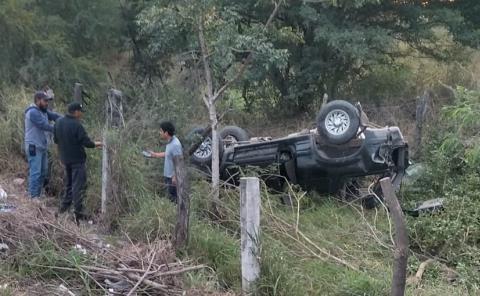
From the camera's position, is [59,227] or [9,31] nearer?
[59,227]

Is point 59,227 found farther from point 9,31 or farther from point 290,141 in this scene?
point 9,31

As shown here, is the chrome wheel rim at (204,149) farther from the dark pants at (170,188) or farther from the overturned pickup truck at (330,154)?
the dark pants at (170,188)

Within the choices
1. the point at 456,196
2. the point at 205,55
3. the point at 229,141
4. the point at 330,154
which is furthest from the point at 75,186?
the point at 456,196

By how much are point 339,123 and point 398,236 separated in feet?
15.7

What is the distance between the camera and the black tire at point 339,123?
9773 mm

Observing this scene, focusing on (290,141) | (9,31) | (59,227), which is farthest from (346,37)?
(59,227)

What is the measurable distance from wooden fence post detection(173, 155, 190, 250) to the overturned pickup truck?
2.85 m

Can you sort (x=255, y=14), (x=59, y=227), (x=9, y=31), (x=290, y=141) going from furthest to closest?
(x=255, y=14), (x=9, y=31), (x=290, y=141), (x=59, y=227)

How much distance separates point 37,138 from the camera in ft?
31.7

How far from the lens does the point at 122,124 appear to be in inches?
396

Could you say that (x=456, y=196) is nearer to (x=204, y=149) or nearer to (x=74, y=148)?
(x=204, y=149)

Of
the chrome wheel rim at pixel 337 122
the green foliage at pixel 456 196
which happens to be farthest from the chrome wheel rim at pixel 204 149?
the green foliage at pixel 456 196

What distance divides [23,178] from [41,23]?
4644 millimetres

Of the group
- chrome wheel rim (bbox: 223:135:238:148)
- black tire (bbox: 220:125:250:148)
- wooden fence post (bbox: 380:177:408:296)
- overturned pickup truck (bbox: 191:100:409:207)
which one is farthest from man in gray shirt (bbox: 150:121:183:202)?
wooden fence post (bbox: 380:177:408:296)
